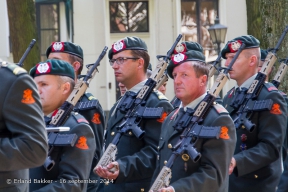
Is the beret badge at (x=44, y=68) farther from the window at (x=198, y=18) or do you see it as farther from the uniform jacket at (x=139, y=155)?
the window at (x=198, y=18)

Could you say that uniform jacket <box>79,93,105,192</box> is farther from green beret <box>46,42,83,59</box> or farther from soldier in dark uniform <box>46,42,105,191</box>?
green beret <box>46,42,83,59</box>

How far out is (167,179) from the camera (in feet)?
17.7

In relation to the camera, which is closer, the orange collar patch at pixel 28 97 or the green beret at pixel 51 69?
the orange collar patch at pixel 28 97

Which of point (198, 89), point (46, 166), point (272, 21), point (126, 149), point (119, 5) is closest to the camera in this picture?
point (46, 166)

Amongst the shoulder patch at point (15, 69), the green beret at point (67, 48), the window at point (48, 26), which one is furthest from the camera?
the window at point (48, 26)

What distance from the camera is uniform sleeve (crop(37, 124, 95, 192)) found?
5.17 meters

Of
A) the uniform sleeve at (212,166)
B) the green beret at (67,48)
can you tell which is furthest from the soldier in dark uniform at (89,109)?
the uniform sleeve at (212,166)

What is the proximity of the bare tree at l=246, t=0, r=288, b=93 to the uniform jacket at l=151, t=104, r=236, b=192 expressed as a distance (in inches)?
160

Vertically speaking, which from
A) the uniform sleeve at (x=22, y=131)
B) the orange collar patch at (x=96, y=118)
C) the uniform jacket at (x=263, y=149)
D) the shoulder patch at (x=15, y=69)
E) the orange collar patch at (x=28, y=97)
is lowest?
the uniform jacket at (x=263, y=149)

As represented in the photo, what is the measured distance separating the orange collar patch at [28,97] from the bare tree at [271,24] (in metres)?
5.64

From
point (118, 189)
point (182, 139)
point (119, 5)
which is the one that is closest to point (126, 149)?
point (118, 189)

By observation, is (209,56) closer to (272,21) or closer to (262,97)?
(272,21)

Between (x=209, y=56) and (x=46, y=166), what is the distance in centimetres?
1464

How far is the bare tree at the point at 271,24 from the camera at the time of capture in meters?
9.53
